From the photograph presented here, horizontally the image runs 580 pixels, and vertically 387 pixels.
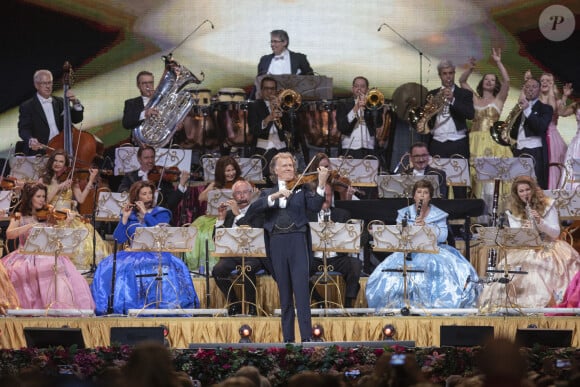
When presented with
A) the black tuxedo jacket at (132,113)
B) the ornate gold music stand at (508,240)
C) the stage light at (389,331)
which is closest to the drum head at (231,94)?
the black tuxedo jacket at (132,113)

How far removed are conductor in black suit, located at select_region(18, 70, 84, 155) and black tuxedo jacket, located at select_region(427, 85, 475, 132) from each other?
3809 mm

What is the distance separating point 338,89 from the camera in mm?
13805

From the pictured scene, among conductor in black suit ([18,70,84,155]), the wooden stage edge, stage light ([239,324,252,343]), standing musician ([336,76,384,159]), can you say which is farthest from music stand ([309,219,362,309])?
conductor in black suit ([18,70,84,155])

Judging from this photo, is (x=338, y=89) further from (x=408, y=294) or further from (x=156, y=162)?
(x=408, y=294)

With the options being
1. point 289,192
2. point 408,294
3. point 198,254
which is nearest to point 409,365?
point 289,192

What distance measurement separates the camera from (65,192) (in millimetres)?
11023

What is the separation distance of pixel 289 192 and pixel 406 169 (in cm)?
335

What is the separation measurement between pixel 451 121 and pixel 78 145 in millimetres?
3780

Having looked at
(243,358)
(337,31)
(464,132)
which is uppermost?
(337,31)

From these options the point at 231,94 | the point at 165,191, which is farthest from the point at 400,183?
the point at 231,94

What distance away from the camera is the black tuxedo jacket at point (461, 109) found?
1209 centimetres

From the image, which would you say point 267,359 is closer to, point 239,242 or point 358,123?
point 239,242

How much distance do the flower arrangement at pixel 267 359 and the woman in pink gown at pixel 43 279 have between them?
8.51 feet

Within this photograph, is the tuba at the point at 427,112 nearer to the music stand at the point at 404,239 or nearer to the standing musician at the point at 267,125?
the standing musician at the point at 267,125
